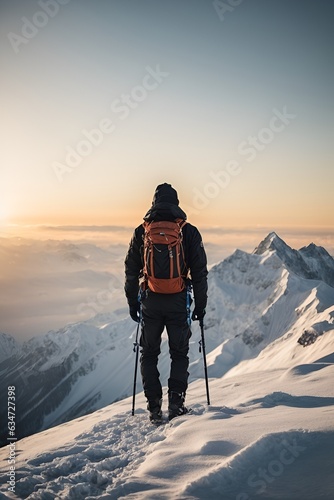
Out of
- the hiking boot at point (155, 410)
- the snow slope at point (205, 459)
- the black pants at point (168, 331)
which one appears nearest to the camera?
the snow slope at point (205, 459)

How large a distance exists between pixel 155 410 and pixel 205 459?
296 cm

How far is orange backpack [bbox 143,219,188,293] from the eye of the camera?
6.42m

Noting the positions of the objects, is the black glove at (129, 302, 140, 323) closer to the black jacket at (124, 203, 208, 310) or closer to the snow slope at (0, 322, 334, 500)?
the black jacket at (124, 203, 208, 310)

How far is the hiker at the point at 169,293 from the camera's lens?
21.2 ft

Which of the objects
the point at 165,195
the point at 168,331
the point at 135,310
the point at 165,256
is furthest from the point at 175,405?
the point at 165,195

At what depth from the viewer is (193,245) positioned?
263 inches

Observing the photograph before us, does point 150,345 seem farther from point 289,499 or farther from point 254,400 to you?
point 289,499

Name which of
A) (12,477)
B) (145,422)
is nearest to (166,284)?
(145,422)

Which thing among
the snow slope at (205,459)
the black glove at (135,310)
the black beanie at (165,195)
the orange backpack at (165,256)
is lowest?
the snow slope at (205,459)

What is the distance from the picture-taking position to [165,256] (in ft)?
21.1

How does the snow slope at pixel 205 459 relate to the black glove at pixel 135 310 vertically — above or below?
below

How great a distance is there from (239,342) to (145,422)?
567 feet

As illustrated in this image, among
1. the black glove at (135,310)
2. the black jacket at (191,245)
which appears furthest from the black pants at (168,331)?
the black glove at (135,310)

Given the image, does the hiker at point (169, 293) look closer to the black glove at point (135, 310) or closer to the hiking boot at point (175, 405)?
the hiking boot at point (175, 405)
